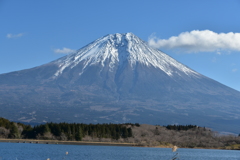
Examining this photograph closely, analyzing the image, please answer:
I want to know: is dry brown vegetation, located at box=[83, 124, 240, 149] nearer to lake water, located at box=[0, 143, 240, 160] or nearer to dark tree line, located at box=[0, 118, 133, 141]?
dark tree line, located at box=[0, 118, 133, 141]

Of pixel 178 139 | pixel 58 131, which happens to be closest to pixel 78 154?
pixel 58 131

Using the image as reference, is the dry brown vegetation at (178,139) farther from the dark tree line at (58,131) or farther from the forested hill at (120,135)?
the dark tree line at (58,131)

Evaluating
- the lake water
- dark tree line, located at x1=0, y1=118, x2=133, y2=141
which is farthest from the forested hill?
the lake water

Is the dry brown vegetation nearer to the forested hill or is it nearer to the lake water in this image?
the forested hill

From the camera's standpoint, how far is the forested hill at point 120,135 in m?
81.4

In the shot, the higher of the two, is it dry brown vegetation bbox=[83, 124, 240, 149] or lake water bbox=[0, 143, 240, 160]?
dry brown vegetation bbox=[83, 124, 240, 149]

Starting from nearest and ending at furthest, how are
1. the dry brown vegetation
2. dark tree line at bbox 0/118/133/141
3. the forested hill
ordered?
dark tree line at bbox 0/118/133/141 < the forested hill < the dry brown vegetation

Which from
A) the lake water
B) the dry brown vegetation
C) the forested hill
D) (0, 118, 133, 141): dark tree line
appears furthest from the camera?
the dry brown vegetation

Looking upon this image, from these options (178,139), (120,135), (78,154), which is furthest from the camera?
(120,135)

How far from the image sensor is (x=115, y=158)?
45.3m

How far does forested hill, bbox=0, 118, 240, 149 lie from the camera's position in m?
81.4

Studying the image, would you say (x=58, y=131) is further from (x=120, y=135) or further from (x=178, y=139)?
(x=178, y=139)

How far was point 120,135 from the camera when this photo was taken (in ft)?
291

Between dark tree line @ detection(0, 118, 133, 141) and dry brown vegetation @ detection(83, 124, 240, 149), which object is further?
dry brown vegetation @ detection(83, 124, 240, 149)
